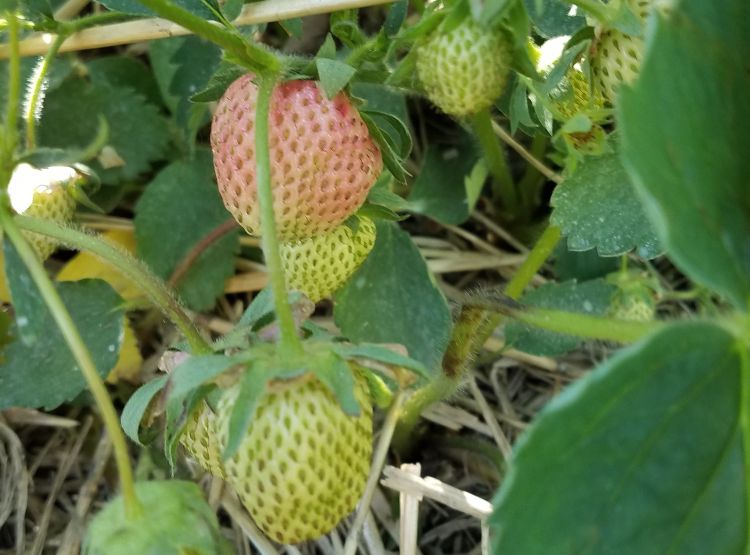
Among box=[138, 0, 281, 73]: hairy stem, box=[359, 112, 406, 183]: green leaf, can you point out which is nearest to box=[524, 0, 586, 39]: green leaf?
box=[359, 112, 406, 183]: green leaf

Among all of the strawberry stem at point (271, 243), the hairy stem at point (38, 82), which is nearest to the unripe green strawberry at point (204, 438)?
the strawberry stem at point (271, 243)

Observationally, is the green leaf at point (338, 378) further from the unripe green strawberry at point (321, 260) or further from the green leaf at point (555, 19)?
the green leaf at point (555, 19)

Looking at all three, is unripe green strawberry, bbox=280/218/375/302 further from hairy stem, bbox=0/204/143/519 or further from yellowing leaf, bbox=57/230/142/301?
yellowing leaf, bbox=57/230/142/301

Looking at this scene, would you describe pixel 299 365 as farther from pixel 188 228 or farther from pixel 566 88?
pixel 188 228

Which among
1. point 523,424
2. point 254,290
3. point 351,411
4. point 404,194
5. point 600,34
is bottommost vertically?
point 523,424

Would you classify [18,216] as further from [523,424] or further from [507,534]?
[523,424]

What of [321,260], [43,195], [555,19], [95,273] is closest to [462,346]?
[321,260]

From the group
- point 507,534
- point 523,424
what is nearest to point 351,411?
point 507,534
